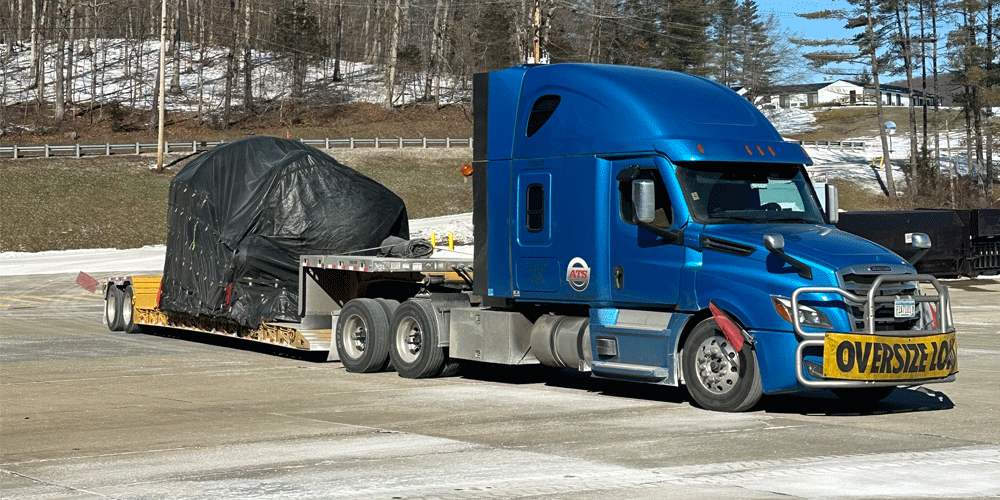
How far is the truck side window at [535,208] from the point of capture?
13.3 metres

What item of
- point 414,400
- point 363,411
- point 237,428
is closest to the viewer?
point 237,428

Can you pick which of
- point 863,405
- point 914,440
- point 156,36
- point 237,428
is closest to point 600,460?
point 914,440

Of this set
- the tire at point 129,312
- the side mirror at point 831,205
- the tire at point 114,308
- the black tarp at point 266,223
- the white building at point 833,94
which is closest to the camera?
the side mirror at point 831,205

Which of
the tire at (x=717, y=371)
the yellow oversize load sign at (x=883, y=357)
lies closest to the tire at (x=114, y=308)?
the tire at (x=717, y=371)

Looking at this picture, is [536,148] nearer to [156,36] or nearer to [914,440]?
[914,440]

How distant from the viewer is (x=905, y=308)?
437 inches

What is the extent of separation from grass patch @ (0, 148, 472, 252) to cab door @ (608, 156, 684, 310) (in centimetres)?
3708

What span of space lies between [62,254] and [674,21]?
60.1 metres

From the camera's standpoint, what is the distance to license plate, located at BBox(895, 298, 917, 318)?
1107 cm

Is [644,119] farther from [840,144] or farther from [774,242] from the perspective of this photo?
[840,144]

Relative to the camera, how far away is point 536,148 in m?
13.4

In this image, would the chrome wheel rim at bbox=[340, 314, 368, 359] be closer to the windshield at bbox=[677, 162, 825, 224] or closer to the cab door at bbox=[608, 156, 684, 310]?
the cab door at bbox=[608, 156, 684, 310]

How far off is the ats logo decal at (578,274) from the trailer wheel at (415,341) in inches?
91.7

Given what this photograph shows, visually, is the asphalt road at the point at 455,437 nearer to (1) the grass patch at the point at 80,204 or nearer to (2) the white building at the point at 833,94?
(1) the grass patch at the point at 80,204
